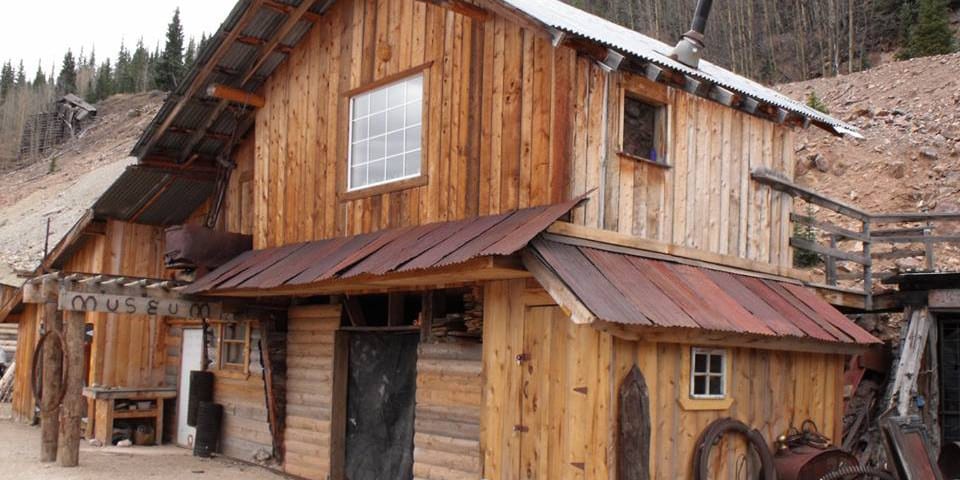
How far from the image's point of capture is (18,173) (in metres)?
74.0

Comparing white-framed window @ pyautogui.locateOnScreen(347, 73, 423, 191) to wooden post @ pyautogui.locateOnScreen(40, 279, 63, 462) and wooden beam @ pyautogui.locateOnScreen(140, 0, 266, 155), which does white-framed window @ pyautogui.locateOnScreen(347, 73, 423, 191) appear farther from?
wooden post @ pyautogui.locateOnScreen(40, 279, 63, 462)

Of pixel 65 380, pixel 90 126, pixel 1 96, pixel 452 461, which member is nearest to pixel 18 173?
pixel 90 126

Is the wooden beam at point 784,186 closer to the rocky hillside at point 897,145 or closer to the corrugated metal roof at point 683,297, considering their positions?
the corrugated metal roof at point 683,297

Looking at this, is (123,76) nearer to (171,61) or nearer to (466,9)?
(171,61)

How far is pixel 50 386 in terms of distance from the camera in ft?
43.9

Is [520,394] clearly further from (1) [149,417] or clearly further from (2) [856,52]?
(2) [856,52]

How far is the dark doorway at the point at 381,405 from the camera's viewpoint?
12.0 m

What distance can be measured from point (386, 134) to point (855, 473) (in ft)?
22.1

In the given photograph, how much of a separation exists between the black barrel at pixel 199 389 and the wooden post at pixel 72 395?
269 centimetres

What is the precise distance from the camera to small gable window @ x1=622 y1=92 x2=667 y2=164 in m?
10.5

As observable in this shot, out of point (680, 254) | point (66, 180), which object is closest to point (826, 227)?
point (680, 254)

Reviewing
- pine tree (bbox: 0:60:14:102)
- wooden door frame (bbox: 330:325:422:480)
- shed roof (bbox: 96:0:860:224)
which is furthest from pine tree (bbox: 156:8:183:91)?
wooden door frame (bbox: 330:325:422:480)

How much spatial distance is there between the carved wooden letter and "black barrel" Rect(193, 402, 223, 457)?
8696mm

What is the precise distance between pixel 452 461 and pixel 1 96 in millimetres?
105210
